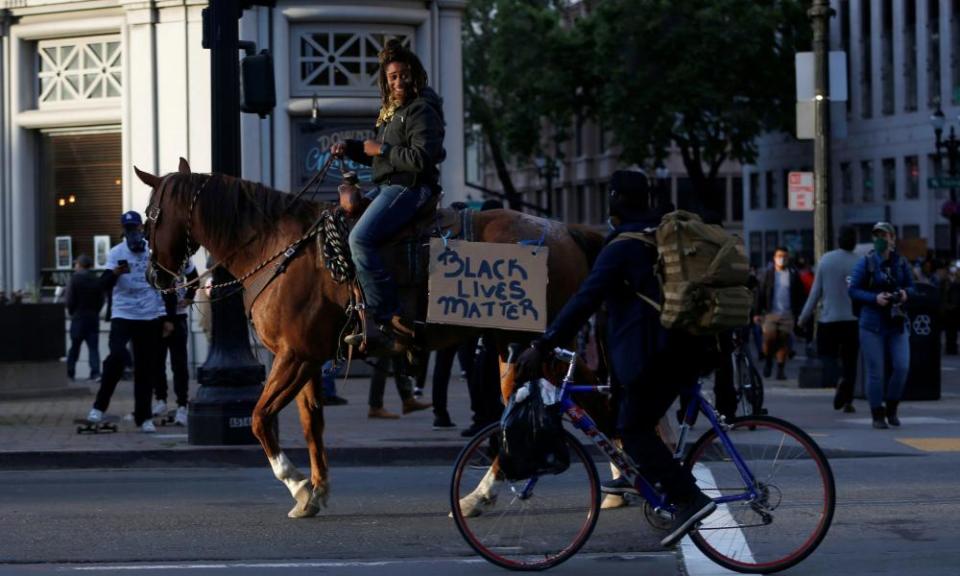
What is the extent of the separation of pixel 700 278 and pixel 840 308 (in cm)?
1038

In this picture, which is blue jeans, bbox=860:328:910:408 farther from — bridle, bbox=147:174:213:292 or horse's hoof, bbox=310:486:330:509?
bridle, bbox=147:174:213:292

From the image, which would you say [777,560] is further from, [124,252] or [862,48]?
[862,48]

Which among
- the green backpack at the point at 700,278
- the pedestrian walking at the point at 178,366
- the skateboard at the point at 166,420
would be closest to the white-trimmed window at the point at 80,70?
the pedestrian walking at the point at 178,366

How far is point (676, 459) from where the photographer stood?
824 cm

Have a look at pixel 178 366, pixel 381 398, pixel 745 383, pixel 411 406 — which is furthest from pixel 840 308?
pixel 178 366

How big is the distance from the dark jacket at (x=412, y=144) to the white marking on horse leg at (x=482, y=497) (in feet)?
8.16

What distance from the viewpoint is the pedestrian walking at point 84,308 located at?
74.5 ft

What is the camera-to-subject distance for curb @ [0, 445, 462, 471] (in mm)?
13328

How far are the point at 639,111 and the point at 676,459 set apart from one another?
4665 centimetres

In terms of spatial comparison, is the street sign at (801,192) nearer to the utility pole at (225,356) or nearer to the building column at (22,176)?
the building column at (22,176)

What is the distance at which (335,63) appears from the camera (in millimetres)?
23047

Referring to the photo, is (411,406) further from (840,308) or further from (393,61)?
(393,61)

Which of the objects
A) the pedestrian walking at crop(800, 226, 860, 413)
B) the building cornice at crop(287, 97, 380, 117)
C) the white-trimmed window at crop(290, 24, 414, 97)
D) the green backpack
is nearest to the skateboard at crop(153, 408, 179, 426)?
the pedestrian walking at crop(800, 226, 860, 413)

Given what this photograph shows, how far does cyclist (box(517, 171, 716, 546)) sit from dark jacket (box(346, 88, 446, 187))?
2.27 meters
